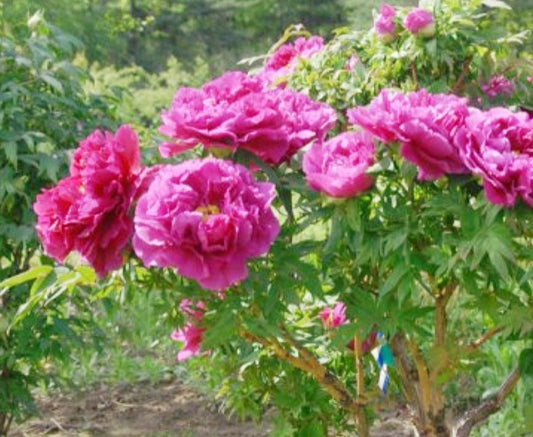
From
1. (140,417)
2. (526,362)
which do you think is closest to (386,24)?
(526,362)

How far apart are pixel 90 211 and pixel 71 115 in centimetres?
186

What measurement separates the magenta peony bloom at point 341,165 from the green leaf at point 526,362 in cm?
51

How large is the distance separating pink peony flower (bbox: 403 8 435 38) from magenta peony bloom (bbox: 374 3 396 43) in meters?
0.06

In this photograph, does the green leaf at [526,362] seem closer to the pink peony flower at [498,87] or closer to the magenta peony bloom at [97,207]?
the pink peony flower at [498,87]

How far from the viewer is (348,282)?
2.11 m

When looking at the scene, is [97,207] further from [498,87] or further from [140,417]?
[140,417]

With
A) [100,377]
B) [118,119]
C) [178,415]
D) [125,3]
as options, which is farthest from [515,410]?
[125,3]

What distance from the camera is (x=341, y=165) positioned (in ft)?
5.84

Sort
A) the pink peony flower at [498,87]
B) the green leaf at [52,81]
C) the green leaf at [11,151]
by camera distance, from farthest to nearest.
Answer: the green leaf at [52,81]
the green leaf at [11,151]
the pink peony flower at [498,87]

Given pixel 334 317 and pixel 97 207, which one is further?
pixel 334 317

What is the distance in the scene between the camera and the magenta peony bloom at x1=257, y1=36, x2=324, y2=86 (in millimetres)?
2572

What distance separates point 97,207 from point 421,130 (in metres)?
0.54

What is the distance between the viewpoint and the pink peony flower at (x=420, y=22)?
7.35 feet

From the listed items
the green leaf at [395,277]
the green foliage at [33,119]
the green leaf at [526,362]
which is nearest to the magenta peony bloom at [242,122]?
the green leaf at [395,277]
